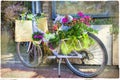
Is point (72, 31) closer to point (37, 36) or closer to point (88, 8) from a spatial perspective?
point (37, 36)

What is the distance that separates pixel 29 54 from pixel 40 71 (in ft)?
1.34

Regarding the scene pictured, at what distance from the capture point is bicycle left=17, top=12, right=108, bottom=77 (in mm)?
4309

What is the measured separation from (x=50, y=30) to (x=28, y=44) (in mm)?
463

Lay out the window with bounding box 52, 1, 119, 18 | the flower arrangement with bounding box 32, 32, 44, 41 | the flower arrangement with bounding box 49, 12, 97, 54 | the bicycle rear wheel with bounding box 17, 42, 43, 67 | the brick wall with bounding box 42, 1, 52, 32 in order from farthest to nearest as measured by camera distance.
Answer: the brick wall with bounding box 42, 1, 52, 32
the window with bounding box 52, 1, 119, 18
the bicycle rear wheel with bounding box 17, 42, 43, 67
the flower arrangement with bounding box 32, 32, 44, 41
the flower arrangement with bounding box 49, 12, 97, 54

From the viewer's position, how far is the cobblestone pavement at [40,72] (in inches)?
178

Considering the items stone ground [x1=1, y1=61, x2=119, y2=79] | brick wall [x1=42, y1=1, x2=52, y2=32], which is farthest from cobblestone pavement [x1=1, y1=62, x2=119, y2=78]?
brick wall [x1=42, y1=1, x2=52, y2=32]

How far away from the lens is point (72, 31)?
168 inches

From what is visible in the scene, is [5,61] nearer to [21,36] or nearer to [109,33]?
[21,36]

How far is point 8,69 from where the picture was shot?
191 inches

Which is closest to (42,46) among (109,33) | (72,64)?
(72,64)

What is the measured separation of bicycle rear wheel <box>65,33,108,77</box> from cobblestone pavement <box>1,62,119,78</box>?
→ 0.38 feet

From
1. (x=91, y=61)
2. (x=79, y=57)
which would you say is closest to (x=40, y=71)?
(x=79, y=57)

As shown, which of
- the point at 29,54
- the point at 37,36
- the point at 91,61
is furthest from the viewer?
the point at 29,54

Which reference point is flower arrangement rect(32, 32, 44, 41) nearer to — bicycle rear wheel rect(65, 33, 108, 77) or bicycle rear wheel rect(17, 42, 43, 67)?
bicycle rear wheel rect(17, 42, 43, 67)
